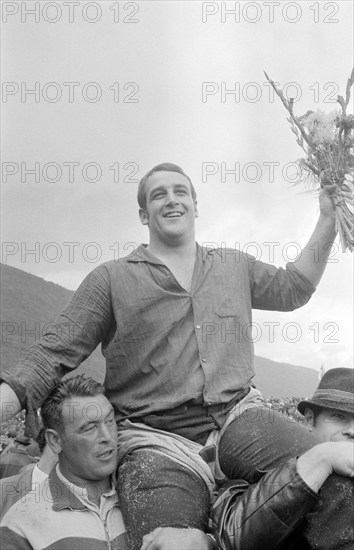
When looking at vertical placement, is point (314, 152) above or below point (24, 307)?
above

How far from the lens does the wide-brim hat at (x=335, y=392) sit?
3.38 metres

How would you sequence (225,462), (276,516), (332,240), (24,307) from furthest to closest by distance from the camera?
(24,307) → (332,240) → (225,462) → (276,516)

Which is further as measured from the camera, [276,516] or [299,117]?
[299,117]

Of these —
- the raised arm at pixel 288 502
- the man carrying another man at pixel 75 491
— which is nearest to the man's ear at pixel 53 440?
the man carrying another man at pixel 75 491

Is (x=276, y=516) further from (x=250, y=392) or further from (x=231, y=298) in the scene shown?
(x=231, y=298)

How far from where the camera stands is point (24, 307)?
1553 inches

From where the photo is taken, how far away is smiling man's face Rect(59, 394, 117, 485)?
355 cm

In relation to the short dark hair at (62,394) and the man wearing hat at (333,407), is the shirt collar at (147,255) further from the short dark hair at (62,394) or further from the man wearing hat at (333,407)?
the man wearing hat at (333,407)

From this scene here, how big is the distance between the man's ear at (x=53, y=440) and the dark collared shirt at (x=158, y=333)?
0.13m

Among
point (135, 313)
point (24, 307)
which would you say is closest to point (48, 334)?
point (135, 313)

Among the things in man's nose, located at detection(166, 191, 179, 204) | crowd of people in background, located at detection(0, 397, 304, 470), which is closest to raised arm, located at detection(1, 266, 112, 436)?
man's nose, located at detection(166, 191, 179, 204)

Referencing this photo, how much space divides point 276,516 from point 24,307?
37.3 m

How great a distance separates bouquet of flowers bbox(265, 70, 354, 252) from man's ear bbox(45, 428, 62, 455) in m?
1.78

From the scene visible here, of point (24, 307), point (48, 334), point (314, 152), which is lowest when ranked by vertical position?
point (24, 307)
